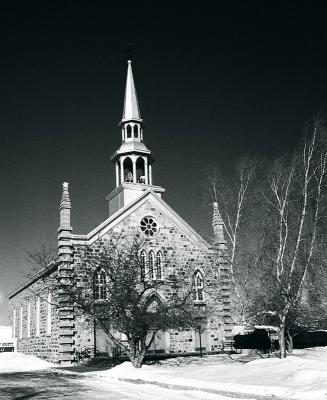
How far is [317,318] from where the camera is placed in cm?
3694

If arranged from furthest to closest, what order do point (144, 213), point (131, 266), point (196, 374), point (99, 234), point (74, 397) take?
point (144, 213)
point (99, 234)
point (131, 266)
point (196, 374)
point (74, 397)

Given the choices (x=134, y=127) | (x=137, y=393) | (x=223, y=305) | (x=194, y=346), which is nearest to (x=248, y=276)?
(x=223, y=305)

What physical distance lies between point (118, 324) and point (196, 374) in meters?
4.81

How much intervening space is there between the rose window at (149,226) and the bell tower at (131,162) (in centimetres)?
219

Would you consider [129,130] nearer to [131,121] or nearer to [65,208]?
[131,121]

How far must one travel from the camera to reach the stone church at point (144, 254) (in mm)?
28953

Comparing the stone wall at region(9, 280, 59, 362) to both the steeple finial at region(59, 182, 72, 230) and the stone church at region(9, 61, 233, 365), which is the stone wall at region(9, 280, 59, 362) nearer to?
the stone church at region(9, 61, 233, 365)

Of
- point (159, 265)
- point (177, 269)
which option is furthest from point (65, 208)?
point (177, 269)

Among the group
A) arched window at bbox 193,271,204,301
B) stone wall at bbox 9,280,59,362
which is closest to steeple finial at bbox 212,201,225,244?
arched window at bbox 193,271,204,301

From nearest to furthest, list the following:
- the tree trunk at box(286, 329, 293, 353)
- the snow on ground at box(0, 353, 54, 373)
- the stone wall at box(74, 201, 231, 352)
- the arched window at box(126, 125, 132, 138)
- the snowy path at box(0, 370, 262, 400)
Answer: the snowy path at box(0, 370, 262, 400) → the snow on ground at box(0, 353, 54, 373) → the tree trunk at box(286, 329, 293, 353) → the stone wall at box(74, 201, 231, 352) → the arched window at box(126, 125, 132, 138)

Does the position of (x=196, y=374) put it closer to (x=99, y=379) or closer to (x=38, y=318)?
(x=99, y=379)

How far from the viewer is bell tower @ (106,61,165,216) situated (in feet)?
117

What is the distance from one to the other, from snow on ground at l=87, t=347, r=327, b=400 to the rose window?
39.7 ft

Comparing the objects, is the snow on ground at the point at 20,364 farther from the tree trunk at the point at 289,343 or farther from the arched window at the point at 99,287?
the tree trunk at the point at 289,343
